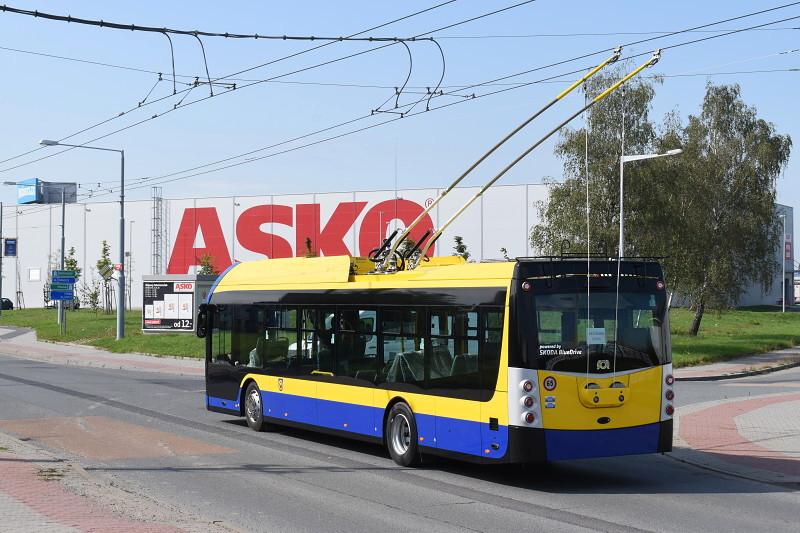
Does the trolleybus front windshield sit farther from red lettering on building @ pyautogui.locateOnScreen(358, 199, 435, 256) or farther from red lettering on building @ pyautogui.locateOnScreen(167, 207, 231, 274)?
red lettering on building @ pyautogui.locateOnScreen(167, 207, 231, 274)

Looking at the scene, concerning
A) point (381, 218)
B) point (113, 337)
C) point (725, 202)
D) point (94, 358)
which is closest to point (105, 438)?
point (94, 358)

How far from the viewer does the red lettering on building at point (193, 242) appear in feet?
276

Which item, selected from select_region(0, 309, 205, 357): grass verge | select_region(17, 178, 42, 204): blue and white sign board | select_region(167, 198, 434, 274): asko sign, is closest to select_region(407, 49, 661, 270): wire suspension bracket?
select_region(0, 309, 205, 357): grass verge

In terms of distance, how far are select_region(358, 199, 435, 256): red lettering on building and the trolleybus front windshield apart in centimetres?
6291

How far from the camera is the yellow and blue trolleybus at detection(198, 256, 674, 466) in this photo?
451 inches

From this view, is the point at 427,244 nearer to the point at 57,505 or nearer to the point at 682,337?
the point at 57,505

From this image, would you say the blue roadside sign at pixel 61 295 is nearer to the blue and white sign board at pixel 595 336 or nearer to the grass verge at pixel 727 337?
the grass verge at pixel 727 337

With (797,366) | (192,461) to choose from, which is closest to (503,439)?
(192,461)

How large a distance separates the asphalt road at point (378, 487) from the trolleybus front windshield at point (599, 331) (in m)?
1.38

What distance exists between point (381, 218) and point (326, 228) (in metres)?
5.40

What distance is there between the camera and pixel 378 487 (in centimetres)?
1155

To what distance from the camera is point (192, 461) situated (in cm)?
1340

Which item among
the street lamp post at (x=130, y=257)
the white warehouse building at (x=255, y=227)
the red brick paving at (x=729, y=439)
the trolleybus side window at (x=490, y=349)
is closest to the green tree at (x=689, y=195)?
the white warehouse building at (x=255, y=227)

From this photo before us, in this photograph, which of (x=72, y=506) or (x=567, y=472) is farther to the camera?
(x=567, y=472)
